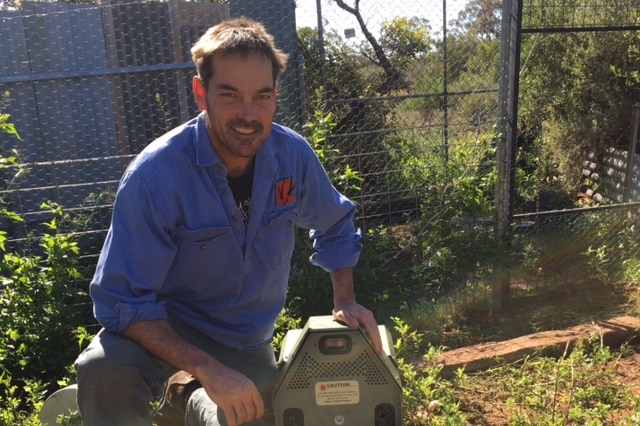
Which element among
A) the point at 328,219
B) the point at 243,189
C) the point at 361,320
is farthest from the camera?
the point at 328,219

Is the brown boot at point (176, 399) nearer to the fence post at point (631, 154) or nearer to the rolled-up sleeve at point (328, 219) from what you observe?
the rolled-up sleeve at point (328, 219)

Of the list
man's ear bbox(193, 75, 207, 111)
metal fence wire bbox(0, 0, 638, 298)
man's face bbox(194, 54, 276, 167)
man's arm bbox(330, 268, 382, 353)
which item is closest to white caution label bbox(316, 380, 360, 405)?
man's arm bbox(330, 268, 382, 353)

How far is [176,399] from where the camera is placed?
2.37 m

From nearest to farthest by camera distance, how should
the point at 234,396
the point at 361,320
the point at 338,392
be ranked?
the point at 234,396
the point at 338,392
the point at 361,320

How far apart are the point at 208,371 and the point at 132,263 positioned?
0.45 metres

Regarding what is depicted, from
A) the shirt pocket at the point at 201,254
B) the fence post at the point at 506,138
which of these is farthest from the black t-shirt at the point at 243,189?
the fence post at the point at 506,138

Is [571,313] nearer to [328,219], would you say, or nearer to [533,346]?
[533,346]

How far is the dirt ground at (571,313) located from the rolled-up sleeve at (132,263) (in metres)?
1.91

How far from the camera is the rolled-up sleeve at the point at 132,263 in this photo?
203cm

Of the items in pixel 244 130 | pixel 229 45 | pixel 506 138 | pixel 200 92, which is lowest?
pixel 506 138

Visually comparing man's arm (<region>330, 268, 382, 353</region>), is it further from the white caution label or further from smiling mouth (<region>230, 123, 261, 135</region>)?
smiling mouth (<region>230, 123, 261, 135</region>)

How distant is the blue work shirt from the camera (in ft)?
6.79

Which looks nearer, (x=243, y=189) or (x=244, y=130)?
(x=244, y=130)

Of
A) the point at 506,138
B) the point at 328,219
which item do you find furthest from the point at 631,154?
the point at 328,219
